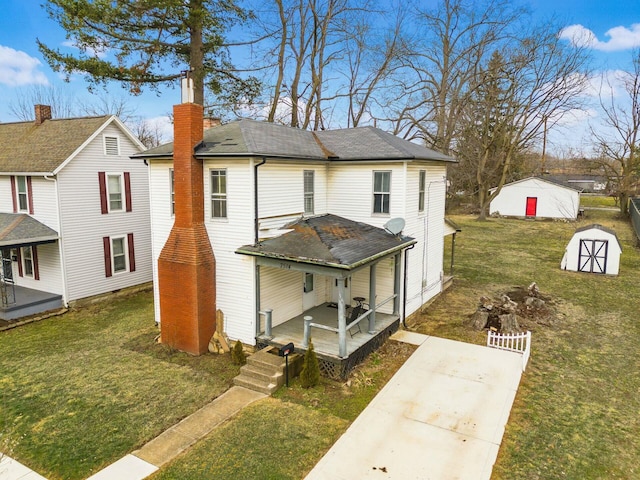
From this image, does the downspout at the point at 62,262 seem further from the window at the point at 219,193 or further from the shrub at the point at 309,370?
the shrub at the point at 309,370

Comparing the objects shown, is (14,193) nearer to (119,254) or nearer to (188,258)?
(119,254)

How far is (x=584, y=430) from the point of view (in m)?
8.49

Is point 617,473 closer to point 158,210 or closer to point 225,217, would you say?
point 225,217

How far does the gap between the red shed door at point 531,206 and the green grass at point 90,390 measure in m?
41.6

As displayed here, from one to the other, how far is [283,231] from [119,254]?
10.1 meters

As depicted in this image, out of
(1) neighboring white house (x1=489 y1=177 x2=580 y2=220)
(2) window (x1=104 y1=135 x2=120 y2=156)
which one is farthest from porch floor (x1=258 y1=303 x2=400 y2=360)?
(1) neighboring white house (x1=489 y1=177 x2=580 y2=220)

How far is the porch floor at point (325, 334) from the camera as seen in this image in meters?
11.2

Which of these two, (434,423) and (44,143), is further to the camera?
(44,143)

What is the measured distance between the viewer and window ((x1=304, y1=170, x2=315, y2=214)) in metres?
13.8

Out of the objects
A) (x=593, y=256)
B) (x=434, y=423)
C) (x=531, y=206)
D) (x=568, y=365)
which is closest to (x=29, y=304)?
(x=434, y=423)

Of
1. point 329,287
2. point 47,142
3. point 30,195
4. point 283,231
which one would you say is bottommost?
point 329,287

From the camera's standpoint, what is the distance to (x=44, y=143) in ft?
58.6

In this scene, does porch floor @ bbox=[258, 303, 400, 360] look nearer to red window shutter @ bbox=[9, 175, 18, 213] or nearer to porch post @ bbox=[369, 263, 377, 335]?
porch post @ bbox=[369, 263, 377, 335]

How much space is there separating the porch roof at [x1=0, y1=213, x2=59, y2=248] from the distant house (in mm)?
5780
